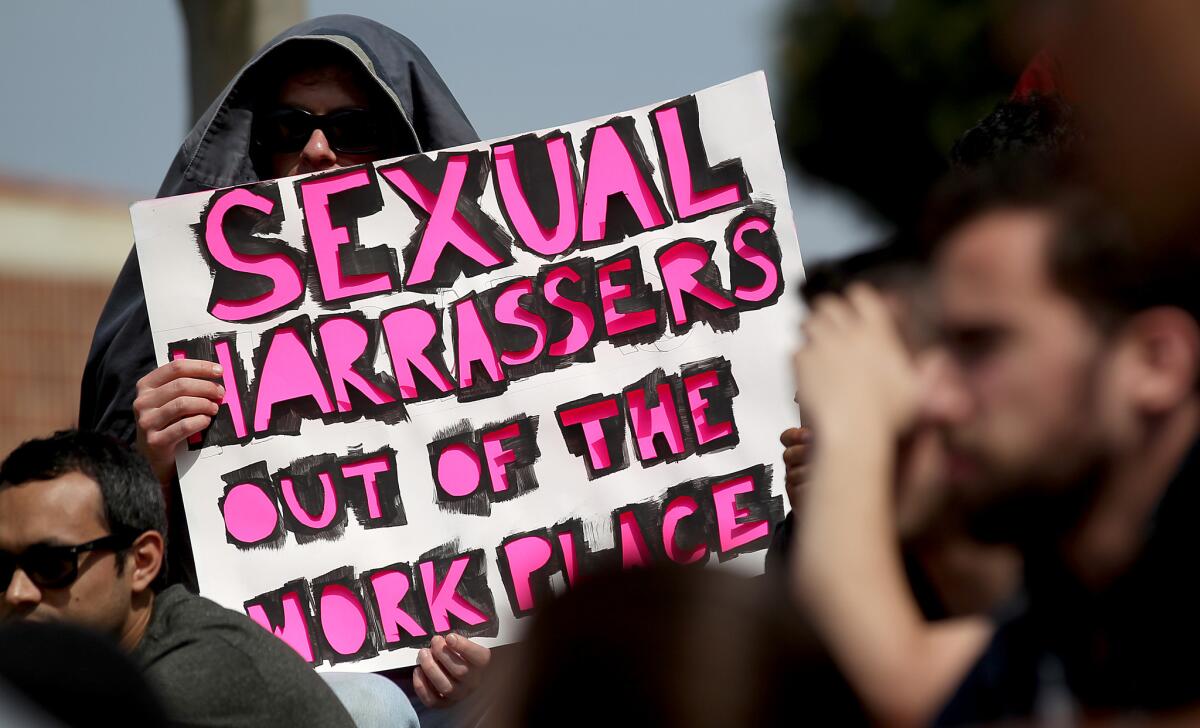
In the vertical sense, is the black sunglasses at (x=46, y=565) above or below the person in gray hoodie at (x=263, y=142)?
below

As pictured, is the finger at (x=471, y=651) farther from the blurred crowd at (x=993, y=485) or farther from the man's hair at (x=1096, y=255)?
the man's hair at (x=1096, y=255)

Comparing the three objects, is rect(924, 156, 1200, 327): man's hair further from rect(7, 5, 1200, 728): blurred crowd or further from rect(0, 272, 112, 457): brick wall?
rect(0, 272, 112, 457): brick wall

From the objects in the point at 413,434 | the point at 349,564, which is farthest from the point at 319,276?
the point at 349,564

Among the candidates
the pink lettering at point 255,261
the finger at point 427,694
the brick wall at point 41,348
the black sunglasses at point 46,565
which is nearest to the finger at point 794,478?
the finger at point 427,694

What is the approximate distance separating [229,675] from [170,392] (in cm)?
67

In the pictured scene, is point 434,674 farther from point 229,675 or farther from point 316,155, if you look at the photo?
point 316,155

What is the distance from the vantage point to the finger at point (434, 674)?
2721 mm

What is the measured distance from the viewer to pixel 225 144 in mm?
3193

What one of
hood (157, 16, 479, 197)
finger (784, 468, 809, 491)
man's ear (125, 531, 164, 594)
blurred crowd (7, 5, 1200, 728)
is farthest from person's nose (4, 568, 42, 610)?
finger (784, 468, 809, 491)

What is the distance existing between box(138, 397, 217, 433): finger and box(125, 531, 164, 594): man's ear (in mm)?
212

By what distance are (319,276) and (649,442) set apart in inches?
28.8

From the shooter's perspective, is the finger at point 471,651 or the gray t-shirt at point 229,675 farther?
the finger at point 471,651

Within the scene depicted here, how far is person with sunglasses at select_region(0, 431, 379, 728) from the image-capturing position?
2.39 m

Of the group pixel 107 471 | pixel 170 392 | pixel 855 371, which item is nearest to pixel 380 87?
pixel 170 392
